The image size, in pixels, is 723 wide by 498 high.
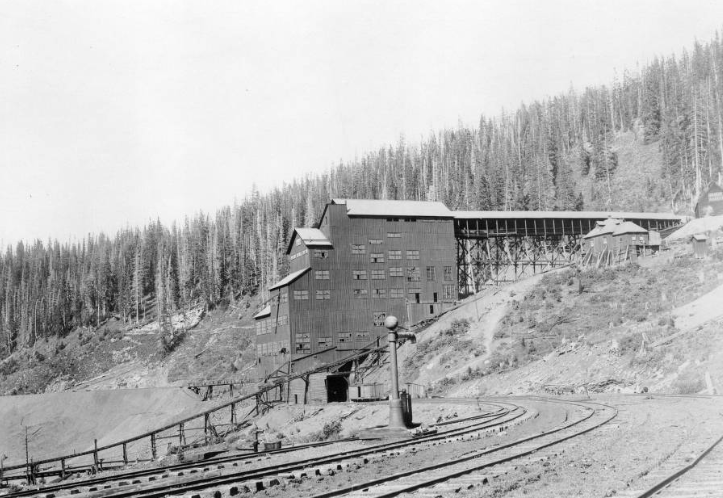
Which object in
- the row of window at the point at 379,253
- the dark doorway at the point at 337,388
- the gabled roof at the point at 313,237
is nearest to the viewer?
the dark doorway at the point at 337,388

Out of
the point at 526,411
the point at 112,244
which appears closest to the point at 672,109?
the point at 526,411

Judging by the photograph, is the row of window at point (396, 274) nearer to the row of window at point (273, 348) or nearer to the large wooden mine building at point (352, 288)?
the large wooden mine building at point (352, 288)

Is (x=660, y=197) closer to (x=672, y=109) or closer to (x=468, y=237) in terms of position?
(x=672, y=109)

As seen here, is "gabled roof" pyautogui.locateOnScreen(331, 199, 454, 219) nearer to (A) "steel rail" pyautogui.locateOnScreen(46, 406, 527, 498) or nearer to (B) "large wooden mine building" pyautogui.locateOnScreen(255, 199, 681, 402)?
(B) "large wooden mine building" pyautogui.locateOnScreen(255, 199, 681, 402)

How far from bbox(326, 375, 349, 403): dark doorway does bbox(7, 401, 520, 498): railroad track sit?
3199 centimetres

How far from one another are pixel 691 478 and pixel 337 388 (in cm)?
4539

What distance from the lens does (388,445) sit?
58.7 ft

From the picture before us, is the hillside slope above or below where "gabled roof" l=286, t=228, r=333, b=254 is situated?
below

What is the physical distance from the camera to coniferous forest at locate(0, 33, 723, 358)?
4250 inches

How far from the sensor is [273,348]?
2308 inches

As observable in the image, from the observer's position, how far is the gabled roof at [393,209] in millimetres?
60875

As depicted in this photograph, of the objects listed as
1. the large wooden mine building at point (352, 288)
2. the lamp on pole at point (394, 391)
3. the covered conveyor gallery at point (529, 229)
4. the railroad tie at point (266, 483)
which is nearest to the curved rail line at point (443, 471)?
the railroad tie at point (266, 483)

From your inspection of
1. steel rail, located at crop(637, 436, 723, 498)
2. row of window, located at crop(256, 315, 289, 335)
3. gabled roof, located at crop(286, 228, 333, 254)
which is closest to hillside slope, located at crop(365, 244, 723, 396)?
row of window, located at crop(256, 315, 289, 335)

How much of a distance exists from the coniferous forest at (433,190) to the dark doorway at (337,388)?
2314 inches
